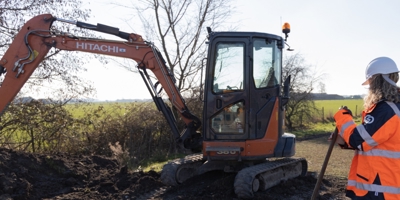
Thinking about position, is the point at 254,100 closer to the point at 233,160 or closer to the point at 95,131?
the point at 233,160

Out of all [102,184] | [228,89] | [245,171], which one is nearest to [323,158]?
[245,171]

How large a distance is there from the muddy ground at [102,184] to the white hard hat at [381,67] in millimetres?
3446

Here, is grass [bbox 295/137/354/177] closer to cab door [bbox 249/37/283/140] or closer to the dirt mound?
the dirt mound

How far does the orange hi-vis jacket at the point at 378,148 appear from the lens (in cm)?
321

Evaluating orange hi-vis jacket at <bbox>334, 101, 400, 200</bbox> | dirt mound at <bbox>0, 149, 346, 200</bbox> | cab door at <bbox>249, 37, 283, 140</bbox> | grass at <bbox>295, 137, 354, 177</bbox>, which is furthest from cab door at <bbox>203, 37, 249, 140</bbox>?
orange hi-vis jacket at <bbox>334, 101, 400, 200</bbox>

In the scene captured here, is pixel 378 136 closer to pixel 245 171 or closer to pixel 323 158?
pixel 245 171

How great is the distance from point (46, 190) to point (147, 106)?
6.80m

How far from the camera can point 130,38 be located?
737cm

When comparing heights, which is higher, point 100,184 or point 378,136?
point 378,136

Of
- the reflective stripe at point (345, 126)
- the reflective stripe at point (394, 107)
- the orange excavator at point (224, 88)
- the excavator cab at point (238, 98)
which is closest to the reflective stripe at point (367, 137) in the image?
the reflective stripe at point (345, 126)

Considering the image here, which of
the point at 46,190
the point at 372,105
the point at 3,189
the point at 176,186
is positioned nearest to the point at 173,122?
the point at 176,186

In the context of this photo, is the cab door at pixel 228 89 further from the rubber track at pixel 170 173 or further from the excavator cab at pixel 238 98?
the rubber track at pixel 170 173

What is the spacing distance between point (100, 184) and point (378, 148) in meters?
5.29

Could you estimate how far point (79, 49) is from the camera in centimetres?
721
